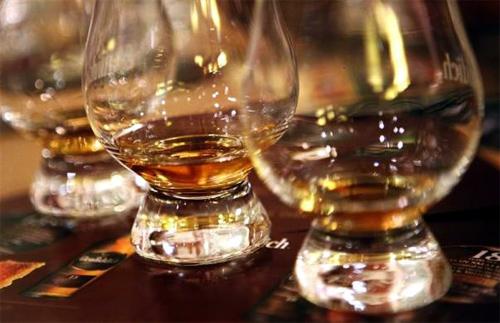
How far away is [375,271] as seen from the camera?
44 cm

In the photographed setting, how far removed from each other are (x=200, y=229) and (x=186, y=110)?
0.10 meters

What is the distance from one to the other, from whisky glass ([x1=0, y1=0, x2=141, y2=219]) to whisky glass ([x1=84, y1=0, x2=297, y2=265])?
106 millimetres

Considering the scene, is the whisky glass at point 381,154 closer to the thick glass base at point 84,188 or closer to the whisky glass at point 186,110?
the whisky glass at point 186,110

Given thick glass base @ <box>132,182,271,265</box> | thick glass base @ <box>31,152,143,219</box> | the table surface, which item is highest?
thick glass base @ <box>31,152,143,219</box>

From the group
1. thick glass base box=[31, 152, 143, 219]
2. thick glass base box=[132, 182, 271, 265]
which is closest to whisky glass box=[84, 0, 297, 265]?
thick glass base box=[132, 182, 271, 265]

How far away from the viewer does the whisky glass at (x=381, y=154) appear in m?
0.44

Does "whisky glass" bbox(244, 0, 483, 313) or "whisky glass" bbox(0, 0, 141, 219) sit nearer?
"whisky glass" bbox(244, 0, 483, 313)

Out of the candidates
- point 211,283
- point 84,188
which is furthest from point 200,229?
point 84,188

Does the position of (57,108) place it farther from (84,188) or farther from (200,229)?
(200,229)

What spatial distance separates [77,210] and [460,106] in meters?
0.32

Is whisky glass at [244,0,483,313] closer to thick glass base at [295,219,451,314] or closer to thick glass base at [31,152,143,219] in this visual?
thick glass base at [295,219,451,314]

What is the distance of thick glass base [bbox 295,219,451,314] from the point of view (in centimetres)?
44

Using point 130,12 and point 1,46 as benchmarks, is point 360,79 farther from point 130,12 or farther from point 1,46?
point 1,46

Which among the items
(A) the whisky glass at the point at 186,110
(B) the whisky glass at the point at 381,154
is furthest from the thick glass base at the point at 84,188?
(B) the whisky glass at the point at 381,154
